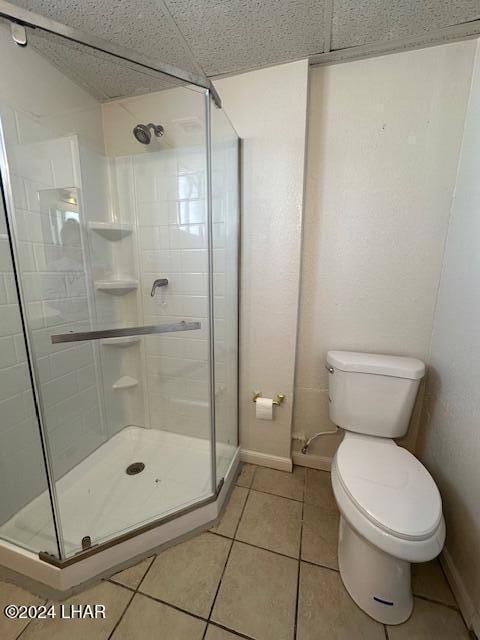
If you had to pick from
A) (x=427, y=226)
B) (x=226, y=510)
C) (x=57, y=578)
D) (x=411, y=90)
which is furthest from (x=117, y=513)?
(x=411, y=90)

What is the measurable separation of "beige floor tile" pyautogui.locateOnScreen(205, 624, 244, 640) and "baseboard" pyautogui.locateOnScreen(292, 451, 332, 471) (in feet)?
2.79

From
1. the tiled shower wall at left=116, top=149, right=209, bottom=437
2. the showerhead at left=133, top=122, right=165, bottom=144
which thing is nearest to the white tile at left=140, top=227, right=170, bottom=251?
the tiled shower wall at left=116, top=149, right=209, bottom=437

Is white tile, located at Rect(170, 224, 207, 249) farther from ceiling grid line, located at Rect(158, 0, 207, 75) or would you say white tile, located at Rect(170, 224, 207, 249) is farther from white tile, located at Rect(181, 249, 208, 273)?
ceiling grid line, located at Rect(158, 0, 207, 75)

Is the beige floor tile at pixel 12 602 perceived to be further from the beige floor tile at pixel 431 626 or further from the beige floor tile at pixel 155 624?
the beige floor tile at pixel 431 626

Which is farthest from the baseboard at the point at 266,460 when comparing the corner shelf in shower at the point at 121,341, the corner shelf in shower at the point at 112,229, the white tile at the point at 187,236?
the corner shelf in shower at the point at 112,229

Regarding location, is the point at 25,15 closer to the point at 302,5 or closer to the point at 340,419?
the point at 302,5

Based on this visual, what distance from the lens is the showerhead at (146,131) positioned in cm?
132

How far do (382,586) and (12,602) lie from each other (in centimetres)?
134

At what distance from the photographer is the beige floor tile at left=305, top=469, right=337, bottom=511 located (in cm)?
134

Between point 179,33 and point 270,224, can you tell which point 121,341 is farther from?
point 179,33

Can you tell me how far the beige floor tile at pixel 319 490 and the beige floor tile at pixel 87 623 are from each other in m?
0.92

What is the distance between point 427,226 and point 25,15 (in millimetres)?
1619

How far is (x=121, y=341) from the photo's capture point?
1572 mm

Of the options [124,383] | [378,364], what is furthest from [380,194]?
[124,383]
